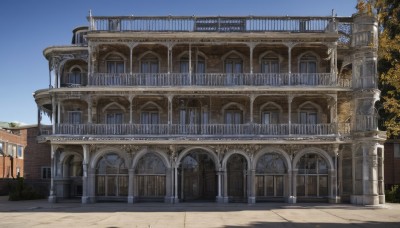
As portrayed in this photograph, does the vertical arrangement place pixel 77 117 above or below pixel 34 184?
above

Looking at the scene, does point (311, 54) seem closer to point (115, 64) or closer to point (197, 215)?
point (115, 64)

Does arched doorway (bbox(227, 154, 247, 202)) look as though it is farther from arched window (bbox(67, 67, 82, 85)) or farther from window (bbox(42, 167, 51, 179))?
window (bbox(42, 167, 51, 179))

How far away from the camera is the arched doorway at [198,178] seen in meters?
34.6

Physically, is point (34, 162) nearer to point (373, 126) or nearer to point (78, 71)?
point (78, 71)

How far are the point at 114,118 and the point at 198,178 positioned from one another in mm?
7155

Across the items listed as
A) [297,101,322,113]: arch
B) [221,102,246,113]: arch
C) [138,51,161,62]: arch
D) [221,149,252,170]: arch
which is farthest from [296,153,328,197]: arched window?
[138,51,161,62]: arch

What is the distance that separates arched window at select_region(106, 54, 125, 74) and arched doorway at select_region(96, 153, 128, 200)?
588 cm

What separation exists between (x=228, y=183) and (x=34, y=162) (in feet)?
61.9

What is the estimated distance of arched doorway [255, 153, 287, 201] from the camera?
1328 inches

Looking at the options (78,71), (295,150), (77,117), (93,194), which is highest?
(78,71)

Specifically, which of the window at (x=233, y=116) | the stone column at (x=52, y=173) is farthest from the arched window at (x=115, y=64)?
Answer: the window at (x=233, y=116)

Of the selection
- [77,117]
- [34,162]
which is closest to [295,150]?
[77,117]

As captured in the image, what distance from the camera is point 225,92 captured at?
106 feet

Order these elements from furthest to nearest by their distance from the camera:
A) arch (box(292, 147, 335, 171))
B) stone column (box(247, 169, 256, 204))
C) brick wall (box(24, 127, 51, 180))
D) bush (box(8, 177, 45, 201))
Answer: brick wall (box(24, 127, 51, 180)) < bush (box(8, 177, 45, 201)) < arch (box(292, 147, 335, 171)) < stone column (box(247, 169, 256, 204))
